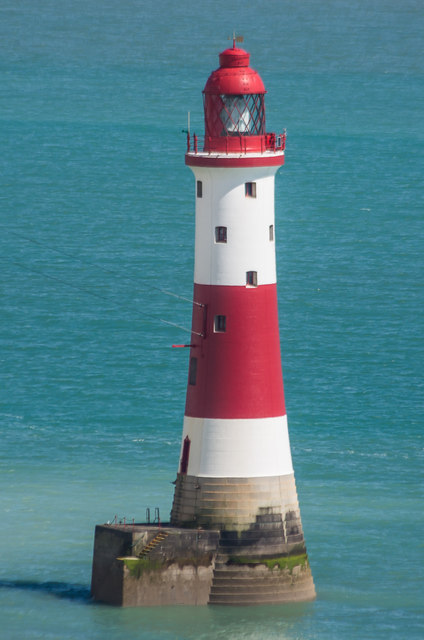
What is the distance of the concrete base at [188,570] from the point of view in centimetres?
5556

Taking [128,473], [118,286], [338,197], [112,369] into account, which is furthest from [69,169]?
[128,473]

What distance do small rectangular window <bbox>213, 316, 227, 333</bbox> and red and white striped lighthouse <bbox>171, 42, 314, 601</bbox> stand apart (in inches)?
1.0

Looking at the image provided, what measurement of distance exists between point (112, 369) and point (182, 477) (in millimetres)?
41441

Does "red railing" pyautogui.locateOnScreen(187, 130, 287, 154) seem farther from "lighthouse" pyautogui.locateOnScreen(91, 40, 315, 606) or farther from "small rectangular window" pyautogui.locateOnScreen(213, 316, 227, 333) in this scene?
"small rectangular window" pyautogui.locateOnScreen(213, 316, 227, 333)

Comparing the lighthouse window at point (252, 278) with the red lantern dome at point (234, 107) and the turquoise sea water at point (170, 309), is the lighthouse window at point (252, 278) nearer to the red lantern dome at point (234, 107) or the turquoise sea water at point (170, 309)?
the red lantern dome at point (234, 107)

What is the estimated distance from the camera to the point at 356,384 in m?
95.4

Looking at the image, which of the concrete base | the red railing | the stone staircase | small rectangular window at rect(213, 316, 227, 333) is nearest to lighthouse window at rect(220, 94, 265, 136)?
the red railing

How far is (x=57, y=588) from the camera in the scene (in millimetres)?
58406

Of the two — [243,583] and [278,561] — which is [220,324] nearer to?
[278,561]

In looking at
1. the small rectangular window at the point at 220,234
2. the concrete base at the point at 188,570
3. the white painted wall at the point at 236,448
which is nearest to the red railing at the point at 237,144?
the small rectangular window at the point at 220,234

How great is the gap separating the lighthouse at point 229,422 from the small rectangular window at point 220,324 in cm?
3

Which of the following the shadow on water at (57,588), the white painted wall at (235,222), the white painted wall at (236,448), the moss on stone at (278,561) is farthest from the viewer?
the shadow on water at (57,588)

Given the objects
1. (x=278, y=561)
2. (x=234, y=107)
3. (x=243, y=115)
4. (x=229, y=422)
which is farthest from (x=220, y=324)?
(x=278, y=561)

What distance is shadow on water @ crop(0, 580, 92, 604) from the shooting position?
57450 mm
